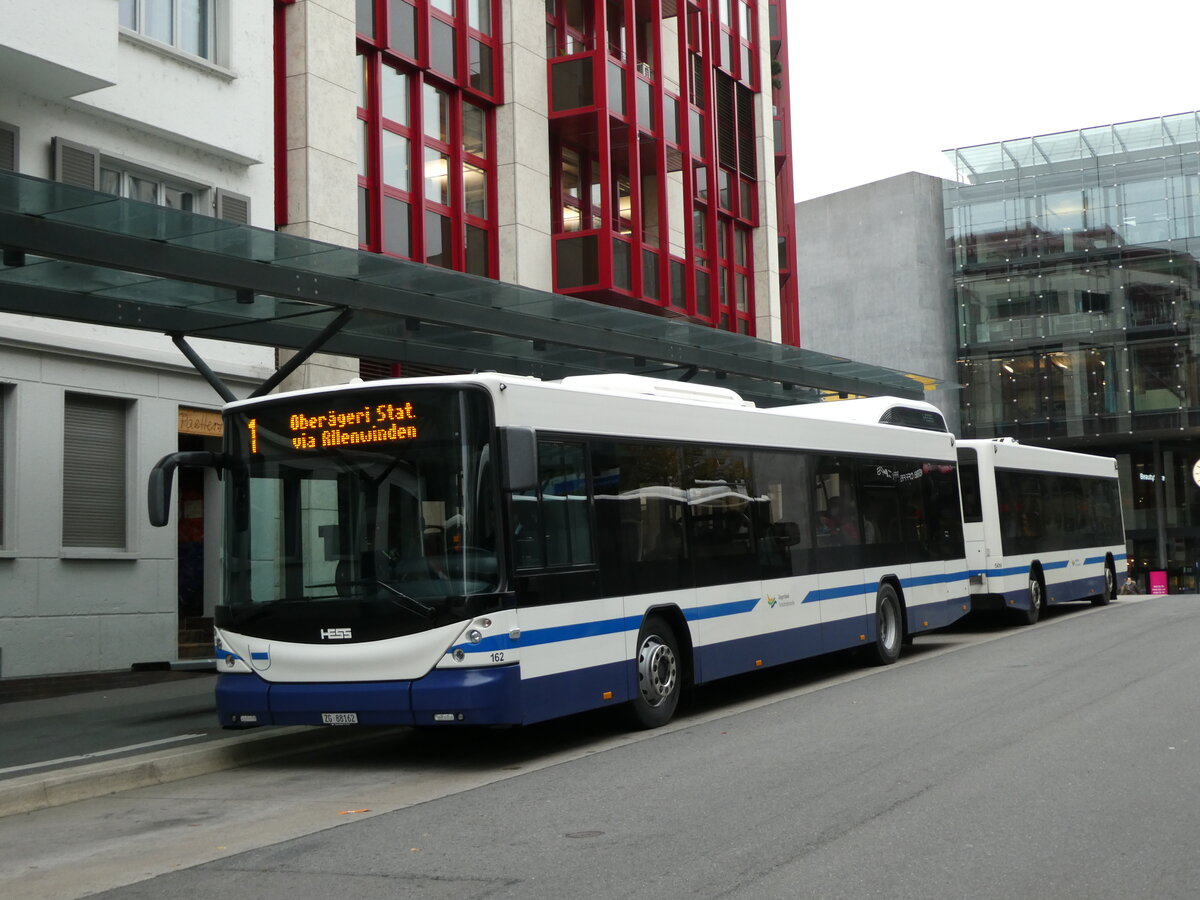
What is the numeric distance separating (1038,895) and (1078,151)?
5715 centimetres

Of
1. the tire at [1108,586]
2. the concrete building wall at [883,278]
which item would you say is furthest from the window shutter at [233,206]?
the concrete building wall at [883,278]

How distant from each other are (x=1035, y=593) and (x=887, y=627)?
725cm

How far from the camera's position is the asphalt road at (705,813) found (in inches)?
249

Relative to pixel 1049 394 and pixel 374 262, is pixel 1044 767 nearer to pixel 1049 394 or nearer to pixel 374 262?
pixel 374 262

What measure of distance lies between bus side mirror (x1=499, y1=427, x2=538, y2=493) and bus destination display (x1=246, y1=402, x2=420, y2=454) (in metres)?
0.72

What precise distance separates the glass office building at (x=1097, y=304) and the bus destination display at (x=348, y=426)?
51.8 meters

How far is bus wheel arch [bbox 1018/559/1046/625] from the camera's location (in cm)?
2264

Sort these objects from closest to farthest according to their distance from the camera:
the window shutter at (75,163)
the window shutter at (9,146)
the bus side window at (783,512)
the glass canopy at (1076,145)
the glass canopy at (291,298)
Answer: the glass canopy at (291,298)
the bus side window at (783,512)
the window shutter at (9,146)
the window shutter at (75,163)
the glass canopy at (1076,145)

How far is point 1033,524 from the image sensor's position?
22.9 m

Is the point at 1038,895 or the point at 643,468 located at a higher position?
the point at 643,468

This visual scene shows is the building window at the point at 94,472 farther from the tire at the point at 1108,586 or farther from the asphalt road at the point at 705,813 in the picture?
the tire at the point at 1108,586

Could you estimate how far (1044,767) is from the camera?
8.93 meters

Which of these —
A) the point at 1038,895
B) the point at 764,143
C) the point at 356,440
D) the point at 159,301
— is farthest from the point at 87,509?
the point at 764,143

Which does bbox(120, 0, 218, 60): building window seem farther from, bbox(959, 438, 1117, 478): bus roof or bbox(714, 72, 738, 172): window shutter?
bbox(714, 72, 738, 172): window shutter
